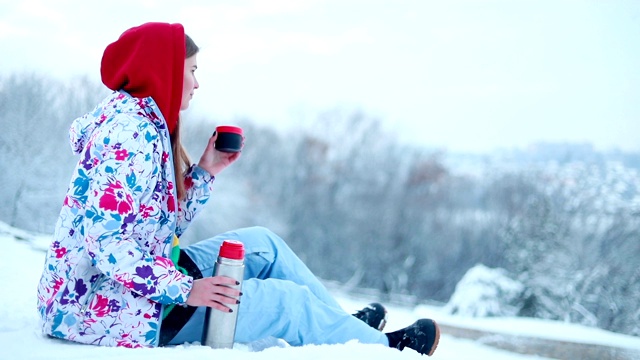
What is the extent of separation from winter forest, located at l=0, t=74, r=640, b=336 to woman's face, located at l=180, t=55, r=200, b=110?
8.28m

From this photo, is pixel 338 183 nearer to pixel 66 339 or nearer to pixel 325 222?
pixel 325 222

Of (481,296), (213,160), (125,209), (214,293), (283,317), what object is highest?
(213,160)

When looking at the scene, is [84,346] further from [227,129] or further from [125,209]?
[227,129]

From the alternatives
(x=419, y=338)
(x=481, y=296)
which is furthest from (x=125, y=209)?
(x=481, y=296)

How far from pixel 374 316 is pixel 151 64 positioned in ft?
4.48

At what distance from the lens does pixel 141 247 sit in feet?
5.60

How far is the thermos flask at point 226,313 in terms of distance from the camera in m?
1.77

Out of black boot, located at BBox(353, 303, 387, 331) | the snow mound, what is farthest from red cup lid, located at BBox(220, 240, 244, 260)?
the snow mound

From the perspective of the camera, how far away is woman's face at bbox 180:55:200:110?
1935 millimetres

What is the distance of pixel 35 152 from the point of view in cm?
1272

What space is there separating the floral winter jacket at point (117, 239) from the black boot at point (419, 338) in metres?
0.85

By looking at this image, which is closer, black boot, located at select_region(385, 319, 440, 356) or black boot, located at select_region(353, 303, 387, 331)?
black boot, located at select_region(385, 319, 440, 356)

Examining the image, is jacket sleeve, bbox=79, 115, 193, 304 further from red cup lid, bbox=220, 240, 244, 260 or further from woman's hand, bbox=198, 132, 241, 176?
woman's hand, bbox=198, 132, 241, 176

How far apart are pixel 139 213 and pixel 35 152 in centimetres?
1248
